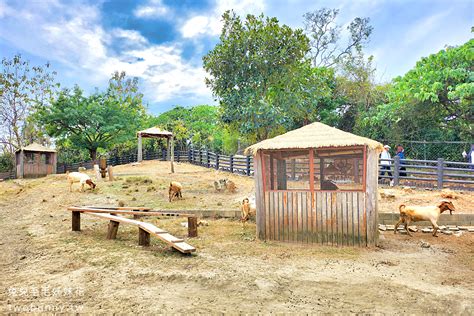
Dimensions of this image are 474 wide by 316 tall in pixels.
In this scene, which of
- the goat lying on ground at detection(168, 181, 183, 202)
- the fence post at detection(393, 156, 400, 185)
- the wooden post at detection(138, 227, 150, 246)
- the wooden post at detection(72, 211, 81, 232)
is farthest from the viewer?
the fence post at detection(393, 156, 400, 185)

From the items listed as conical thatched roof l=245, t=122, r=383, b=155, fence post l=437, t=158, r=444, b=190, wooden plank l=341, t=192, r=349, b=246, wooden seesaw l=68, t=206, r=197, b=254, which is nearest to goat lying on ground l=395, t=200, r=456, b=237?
wooden plank l=341, t=192, r=349, b=246

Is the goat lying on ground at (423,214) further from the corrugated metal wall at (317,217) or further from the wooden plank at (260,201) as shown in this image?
the wooden plank at (260,201)

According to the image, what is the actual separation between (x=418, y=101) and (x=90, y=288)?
16.6 meters

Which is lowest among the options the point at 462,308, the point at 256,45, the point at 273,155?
the point at 462,308

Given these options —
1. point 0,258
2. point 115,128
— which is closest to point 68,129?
point 115,128

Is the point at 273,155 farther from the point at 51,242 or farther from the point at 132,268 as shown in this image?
the point at 51,242

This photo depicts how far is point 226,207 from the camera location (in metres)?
10.0

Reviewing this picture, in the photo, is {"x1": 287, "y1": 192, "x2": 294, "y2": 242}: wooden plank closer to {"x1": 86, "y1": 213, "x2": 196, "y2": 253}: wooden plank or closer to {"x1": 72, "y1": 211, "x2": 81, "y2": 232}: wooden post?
{"x1": 86, "y1": 213, "x2": 196, "y2": 253}: wooden plank

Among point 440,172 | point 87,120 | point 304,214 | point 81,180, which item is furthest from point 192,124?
point 304,214

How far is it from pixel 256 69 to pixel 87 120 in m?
17.0

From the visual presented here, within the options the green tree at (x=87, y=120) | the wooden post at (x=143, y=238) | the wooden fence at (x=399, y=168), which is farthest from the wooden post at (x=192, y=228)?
the green tree at (x=87, y=120)

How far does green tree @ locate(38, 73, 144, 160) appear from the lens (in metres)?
26.3

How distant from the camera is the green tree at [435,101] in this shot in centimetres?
1414

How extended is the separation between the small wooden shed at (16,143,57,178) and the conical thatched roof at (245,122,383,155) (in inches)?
922
